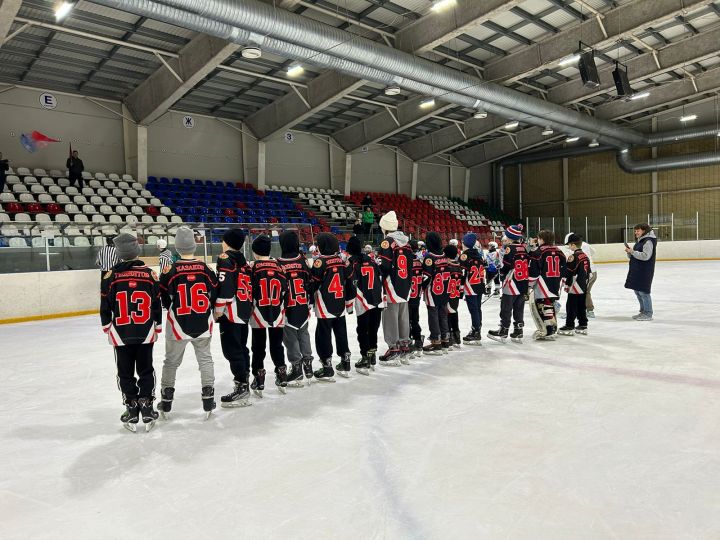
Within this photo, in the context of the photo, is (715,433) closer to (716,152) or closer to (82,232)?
(82,232)

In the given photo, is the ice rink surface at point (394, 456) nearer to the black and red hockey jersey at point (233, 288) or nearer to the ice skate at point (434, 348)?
the ice skate at point (434, 348)

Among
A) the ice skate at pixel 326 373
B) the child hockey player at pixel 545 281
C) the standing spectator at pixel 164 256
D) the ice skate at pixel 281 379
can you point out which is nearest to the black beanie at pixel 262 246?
the ice skate at pixel 281 379

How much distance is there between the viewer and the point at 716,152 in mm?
24438

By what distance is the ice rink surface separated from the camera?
241 centimetres

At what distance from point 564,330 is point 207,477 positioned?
5.61m

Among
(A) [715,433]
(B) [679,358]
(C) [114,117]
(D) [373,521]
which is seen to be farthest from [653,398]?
(C) [114,117]

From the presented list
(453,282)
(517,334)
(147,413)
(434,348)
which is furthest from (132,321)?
(517,334)

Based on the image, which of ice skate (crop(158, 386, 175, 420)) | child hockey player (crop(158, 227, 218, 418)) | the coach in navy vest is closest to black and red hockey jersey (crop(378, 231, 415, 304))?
child hockey player (crop(158, 227, 218, 418))

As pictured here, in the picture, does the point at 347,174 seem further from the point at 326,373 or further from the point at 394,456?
the point at 394,456

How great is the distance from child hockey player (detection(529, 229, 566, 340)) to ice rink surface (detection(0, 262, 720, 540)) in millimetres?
1209

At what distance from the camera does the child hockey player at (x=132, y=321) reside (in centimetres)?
371

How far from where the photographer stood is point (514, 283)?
6652 mm

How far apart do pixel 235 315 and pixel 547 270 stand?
423 cm

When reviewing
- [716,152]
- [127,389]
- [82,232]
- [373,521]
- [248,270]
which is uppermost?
[716,152]
